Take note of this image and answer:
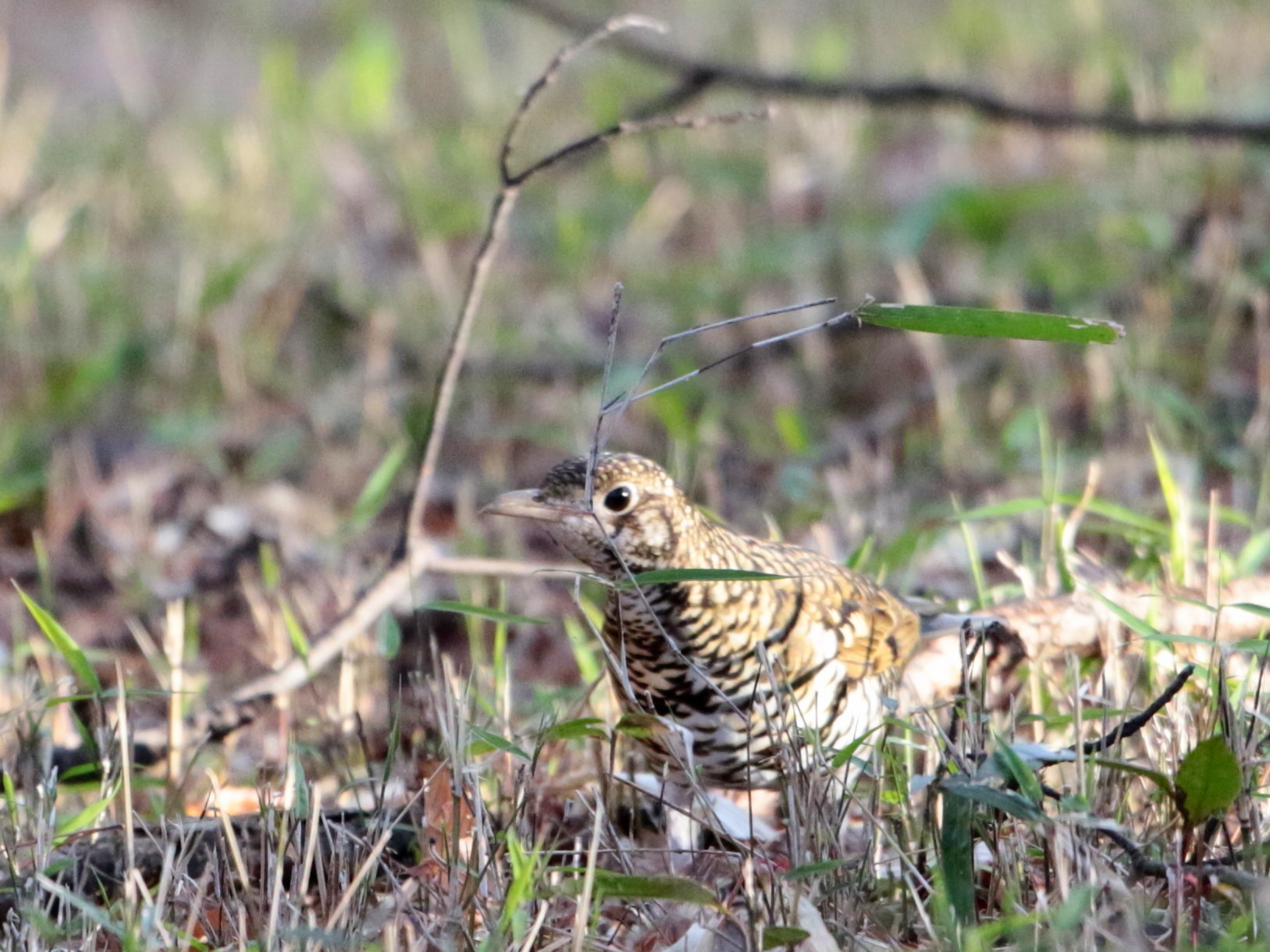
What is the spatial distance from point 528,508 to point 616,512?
182mm

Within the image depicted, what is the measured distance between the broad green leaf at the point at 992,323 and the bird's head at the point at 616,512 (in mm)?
800

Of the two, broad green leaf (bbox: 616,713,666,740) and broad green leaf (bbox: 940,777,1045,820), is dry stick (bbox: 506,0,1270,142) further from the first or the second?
broad green leaf (bbox: 940,777,1045,820)

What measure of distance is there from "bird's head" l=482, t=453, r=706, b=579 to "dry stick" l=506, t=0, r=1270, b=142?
2670 mm

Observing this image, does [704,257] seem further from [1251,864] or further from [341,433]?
[1251,864]

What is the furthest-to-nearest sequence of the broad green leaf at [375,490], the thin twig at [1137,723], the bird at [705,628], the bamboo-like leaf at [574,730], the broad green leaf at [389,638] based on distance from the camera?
the broad green leaf at [375,490] → the broad green leaf at [389,638] → the bird at [705,628] → the bamboo-like leaf at [574,730] → the thin twig at [1137,723]

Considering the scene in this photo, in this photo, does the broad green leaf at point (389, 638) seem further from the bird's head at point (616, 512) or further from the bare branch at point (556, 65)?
the bare branch at point (556, 65)

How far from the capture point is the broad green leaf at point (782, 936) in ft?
7.08

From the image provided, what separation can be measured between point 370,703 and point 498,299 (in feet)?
12.0

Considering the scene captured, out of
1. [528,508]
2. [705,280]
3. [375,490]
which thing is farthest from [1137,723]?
[705,280]

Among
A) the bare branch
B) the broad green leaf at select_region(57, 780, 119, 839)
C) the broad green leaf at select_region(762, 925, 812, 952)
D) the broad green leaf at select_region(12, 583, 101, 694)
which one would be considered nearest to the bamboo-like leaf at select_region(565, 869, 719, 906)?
the broad green leaf at select_region(762, 925, 812, 952)

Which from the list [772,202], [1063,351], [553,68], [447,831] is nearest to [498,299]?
[772,202]

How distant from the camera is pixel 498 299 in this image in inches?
286

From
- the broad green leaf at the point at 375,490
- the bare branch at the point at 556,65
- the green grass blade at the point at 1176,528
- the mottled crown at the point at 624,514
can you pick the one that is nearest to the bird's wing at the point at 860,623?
the mottled crown at the point at 624,514

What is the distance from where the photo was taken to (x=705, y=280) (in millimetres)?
7340
